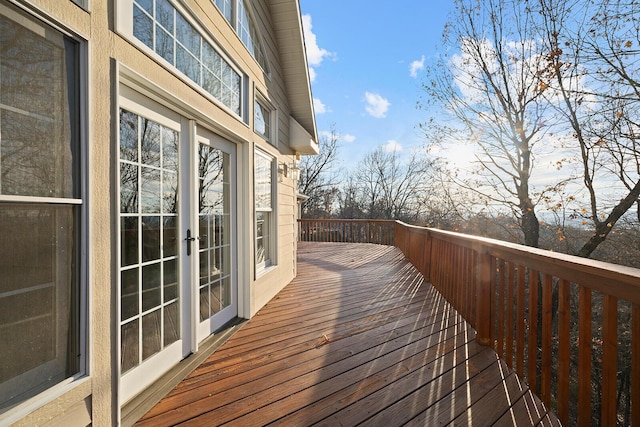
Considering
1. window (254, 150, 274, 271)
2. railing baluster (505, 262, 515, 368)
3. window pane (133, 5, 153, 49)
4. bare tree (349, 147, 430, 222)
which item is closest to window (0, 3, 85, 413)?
window pane (133, 5, 153, 49)

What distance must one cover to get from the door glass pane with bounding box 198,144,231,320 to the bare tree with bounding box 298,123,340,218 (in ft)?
55.6

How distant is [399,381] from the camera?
204 cm

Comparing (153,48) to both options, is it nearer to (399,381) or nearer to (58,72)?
(58,72)

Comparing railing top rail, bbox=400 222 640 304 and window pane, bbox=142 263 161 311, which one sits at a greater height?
railing top rail, bbox=400 222 640 304

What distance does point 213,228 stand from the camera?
8.98ft

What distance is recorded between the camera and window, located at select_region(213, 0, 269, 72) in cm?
294

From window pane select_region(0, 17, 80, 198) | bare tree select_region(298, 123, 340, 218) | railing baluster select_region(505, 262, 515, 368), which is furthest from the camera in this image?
bare tree select_region(298, 123, 340, 218)

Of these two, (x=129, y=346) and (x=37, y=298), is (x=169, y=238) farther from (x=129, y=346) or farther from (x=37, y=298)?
(x=37, y=298)

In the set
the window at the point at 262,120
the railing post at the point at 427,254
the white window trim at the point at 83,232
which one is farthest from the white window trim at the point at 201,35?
the railing post at the point at 427,254

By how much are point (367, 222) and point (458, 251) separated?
25.0 ft

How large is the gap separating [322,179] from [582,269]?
1995 centimetres

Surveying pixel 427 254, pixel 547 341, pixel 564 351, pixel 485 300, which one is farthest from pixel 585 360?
pixel 427 254

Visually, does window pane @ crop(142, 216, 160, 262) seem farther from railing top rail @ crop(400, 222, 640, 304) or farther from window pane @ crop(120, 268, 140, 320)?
railing top rail @ crop(400, 222, 640, 304)

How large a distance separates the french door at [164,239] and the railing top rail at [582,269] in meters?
2.44
